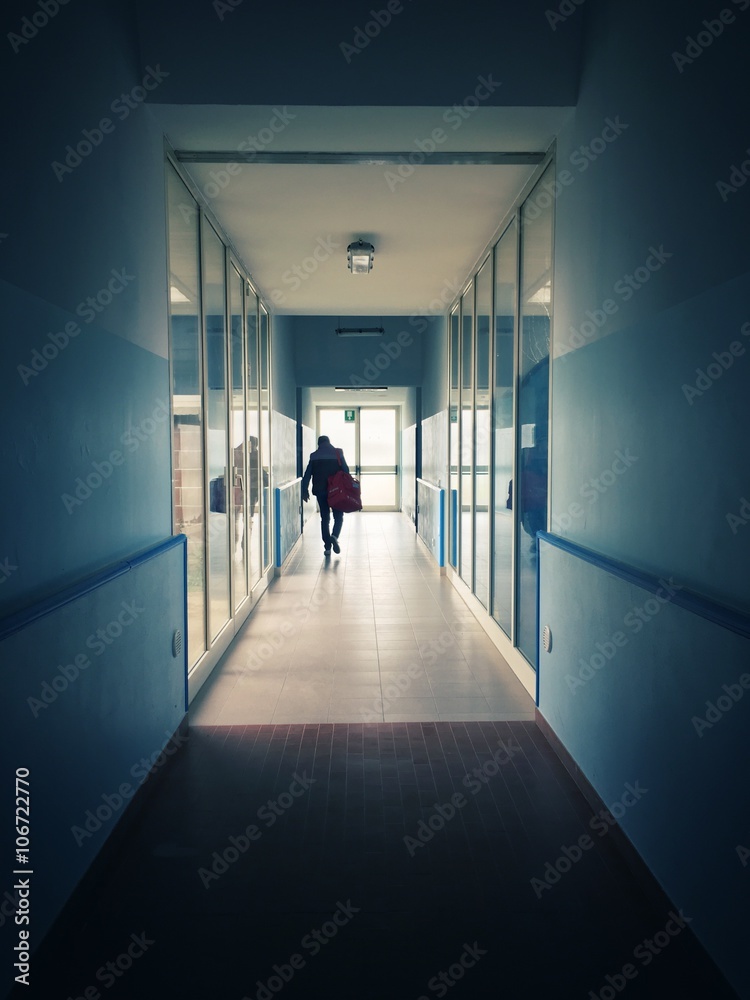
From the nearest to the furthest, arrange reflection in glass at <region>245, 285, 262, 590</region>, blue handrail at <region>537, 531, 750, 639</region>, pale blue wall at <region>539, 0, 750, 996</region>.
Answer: blue handrail at <region>537, 531, 750, 639</region>, pale blue wall at <region>539, 0, 750, 996</region>, reflection in glass at <region>245, 285, 262, 590</region>

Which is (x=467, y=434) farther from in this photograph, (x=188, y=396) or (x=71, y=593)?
(x=71, y=593)

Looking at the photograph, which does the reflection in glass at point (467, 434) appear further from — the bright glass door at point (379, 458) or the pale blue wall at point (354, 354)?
the bright glass door at point (379, 458)

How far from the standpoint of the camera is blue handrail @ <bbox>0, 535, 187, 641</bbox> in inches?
68.7

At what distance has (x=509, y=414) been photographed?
4.95 meters

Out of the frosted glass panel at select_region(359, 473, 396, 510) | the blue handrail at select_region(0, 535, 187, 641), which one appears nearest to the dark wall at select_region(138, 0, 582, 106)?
the blue handrail at select_region(0, 535, 187, 641)

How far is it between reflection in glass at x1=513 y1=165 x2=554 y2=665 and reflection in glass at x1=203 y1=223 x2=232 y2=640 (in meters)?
1.99

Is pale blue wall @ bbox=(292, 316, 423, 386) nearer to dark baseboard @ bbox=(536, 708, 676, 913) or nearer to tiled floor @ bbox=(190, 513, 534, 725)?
tiled floor @ bbox=(190, 513, 534, 725)

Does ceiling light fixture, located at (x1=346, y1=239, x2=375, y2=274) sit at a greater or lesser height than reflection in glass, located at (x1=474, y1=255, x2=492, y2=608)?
greater

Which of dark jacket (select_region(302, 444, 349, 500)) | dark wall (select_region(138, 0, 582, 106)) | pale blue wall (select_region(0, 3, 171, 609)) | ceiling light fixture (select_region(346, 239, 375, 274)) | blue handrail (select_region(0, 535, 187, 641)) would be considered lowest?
blue handrail (select_region(0, 535, 187, 641))

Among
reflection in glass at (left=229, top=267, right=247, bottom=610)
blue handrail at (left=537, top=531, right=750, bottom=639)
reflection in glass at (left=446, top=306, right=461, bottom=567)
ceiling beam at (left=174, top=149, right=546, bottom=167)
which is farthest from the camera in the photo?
reflection in glass at (left=446, top=306, right=461, bottom=567)

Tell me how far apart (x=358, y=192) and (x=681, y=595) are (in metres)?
3.29

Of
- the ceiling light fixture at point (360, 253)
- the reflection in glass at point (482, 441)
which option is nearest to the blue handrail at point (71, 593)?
the ceiling light fixture at point (360, 253)

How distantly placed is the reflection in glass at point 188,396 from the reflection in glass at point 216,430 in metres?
0.12

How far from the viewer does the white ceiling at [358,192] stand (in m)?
3.36
